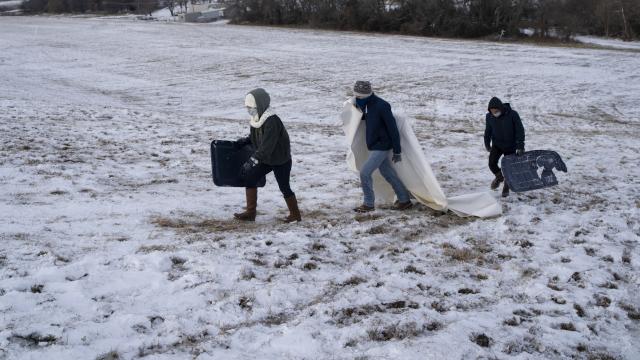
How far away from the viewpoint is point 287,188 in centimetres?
736

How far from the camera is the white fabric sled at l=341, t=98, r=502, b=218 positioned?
7941 millimetres

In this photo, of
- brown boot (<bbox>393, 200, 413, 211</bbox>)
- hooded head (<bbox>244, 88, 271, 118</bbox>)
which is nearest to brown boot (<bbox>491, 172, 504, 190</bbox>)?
brown boot (<bbox>393, 200, 413, 211</bbox>)

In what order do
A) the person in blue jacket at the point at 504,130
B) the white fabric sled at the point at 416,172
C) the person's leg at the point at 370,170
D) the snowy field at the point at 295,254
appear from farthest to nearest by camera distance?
the person in blue jacket at the point at 504,130 < the white fabric sled at the point at 416,172 < the person's leg at the point at 370,170 < the snowy field at the point at 295,254

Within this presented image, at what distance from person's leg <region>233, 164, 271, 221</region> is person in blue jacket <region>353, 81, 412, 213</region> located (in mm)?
1567

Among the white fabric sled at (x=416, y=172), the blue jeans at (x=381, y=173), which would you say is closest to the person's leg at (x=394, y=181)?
the blue jeans at (x=381, y=173)

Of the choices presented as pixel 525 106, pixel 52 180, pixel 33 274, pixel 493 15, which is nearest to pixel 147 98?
pixel 52 180

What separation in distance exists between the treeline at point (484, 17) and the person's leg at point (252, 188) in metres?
39.6

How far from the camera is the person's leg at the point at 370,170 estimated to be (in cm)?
781

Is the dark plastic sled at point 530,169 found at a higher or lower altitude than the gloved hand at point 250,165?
lower

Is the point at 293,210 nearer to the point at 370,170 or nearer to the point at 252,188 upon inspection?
the point at 252,188

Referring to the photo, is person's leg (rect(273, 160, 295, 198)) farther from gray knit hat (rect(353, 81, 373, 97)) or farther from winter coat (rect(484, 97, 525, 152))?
winter coat (rect(484, 97, 525, 152))

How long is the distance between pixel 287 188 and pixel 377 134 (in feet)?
4.90

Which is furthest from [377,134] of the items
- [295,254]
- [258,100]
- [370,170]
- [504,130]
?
[504,130]

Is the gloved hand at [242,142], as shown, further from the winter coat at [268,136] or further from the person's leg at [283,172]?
the person's leg at [283,172]
